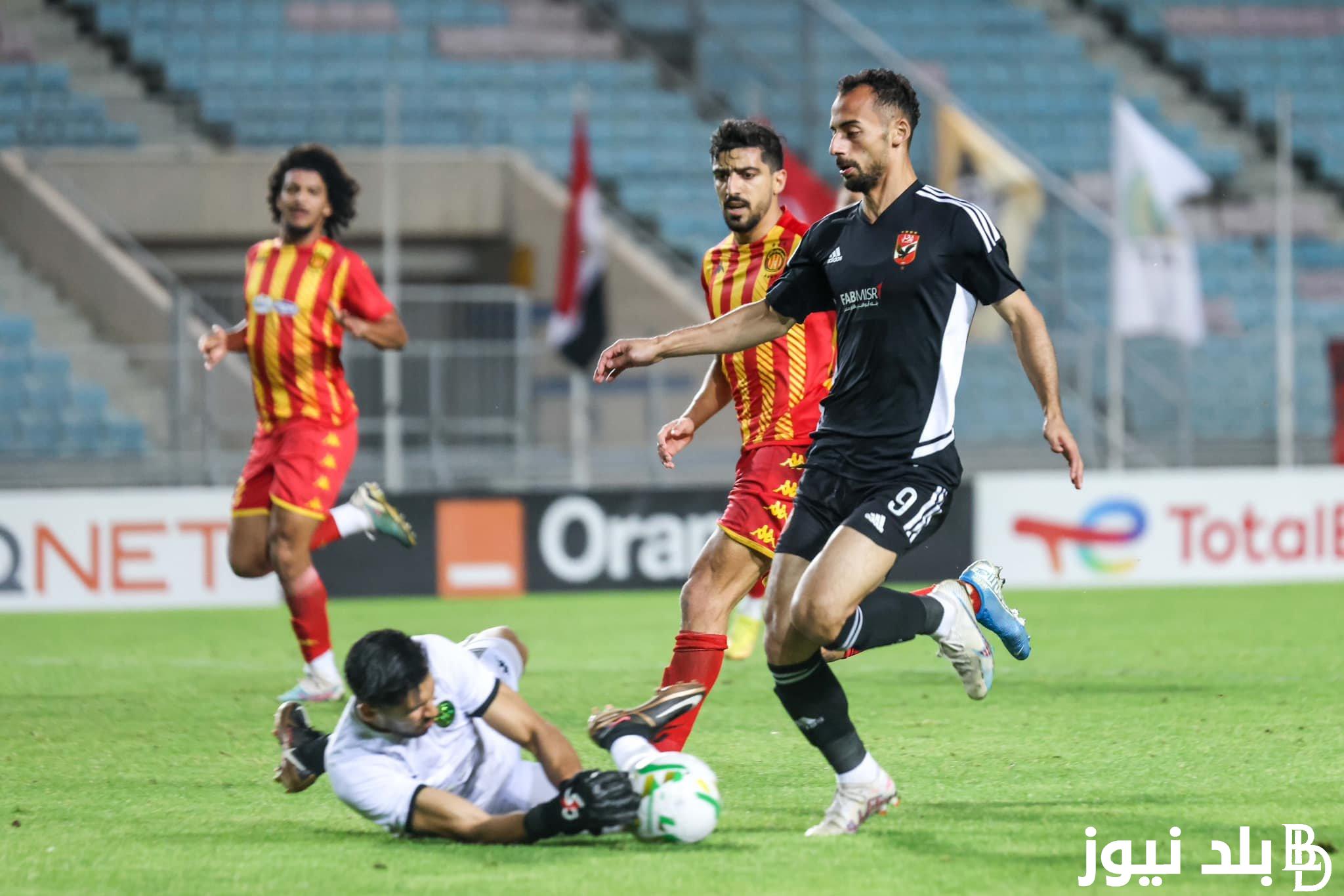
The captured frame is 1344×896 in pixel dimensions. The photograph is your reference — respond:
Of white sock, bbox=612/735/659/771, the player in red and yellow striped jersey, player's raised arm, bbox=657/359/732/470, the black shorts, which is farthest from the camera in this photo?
player's raised arm, bbox=657/359/732/470

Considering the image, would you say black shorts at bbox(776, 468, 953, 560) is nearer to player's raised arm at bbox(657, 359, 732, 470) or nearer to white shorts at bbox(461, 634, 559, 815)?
player's raised arm at bbox(657, 359, 732, 470)

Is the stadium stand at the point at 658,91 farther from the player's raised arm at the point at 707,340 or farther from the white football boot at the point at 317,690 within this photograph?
the player's raised arm at the point at 707,340

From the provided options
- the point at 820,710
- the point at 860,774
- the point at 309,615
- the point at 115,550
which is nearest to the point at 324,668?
the point at 309,615

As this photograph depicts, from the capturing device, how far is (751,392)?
22.0ft

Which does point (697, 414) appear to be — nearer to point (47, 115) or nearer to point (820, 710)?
point (820, 710)

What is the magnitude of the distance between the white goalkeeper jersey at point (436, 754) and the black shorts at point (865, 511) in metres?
0.99

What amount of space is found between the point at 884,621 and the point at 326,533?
421cm

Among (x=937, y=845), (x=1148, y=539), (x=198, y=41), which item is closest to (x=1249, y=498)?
(x=1148, y=539)

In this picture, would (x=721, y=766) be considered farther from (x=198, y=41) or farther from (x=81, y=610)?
(x=198, y=41)

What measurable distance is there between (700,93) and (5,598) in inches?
443

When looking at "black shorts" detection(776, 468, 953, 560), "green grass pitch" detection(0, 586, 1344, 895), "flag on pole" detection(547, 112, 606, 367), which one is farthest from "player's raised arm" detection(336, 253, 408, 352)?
"flag on pole" detection(547, 112, 606, 367)

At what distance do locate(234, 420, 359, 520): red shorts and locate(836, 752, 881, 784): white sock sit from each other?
12.9ft

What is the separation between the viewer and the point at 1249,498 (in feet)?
51.0

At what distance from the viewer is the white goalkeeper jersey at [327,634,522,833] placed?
5148 mm
